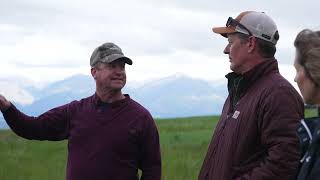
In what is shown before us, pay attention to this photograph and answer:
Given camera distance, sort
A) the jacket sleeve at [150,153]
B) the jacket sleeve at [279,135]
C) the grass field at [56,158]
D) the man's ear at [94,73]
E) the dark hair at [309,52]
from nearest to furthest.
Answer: the dark hair at [309,52] → the jacket sleeve at [279,135] → the jacket sleeve at [150,153] → the man's ear at [94,73] → the grass field at [56,158]

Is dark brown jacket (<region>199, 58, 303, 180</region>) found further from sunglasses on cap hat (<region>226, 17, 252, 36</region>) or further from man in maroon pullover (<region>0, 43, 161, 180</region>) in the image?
man in maroon pullover (<region>0, 43, 161, 180</region>)

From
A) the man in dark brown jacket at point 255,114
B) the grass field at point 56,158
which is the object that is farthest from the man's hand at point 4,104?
the grass field at point 56,158

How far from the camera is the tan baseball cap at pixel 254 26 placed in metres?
3.64

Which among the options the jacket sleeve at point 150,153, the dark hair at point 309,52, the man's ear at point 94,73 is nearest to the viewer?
the dark hair at point 309,52

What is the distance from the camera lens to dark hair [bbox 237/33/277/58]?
3.65 metres

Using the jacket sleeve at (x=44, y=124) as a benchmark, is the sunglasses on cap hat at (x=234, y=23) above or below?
above

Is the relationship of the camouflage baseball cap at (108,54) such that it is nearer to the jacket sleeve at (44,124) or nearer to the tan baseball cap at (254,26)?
the jacket sleeve at (44,124)

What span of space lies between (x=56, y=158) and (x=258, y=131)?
8.50 m

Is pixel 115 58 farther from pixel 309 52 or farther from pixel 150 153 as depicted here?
pixel 309 52

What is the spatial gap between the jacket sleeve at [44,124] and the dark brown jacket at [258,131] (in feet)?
4.55

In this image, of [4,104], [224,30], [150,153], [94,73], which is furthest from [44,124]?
[224,30]

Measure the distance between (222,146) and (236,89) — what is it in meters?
0.36

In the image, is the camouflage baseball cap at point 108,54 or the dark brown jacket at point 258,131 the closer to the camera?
the dark brown jacket at point 258,131

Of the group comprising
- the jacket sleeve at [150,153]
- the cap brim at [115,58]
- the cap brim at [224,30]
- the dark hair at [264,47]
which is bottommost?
the jacket sleeve at [150,153]
